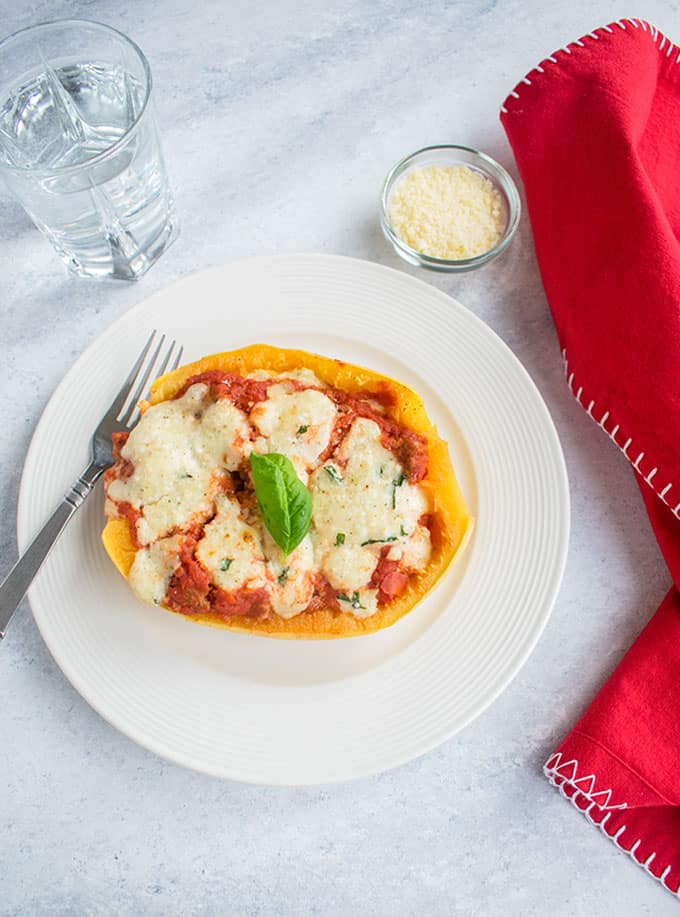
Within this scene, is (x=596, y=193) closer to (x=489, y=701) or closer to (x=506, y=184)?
(x=506, y=184)

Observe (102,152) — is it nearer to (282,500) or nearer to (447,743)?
(282,500)

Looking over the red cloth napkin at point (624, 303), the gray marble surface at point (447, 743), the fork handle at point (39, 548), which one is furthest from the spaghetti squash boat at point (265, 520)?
the red cloth napkin at point (624, 303)

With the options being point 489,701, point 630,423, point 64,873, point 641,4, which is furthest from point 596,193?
point 64,873

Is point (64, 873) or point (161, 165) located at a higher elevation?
point (161, 165)

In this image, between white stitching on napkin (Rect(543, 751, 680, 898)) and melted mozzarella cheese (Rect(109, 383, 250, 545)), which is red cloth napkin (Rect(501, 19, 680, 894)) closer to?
white stitching on napkin (Rect(543, 751, 680, 898))

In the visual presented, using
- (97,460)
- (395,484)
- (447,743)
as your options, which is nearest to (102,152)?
(97,460)

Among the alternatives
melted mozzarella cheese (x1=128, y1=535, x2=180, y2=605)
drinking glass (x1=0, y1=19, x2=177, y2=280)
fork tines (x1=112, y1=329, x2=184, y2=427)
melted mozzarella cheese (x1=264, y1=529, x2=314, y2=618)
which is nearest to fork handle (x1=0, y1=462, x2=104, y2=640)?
fork tines (x1=112, y1=329, x2=184, y2=427)
